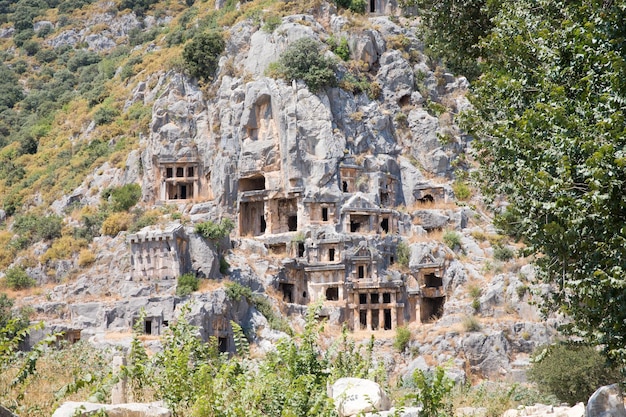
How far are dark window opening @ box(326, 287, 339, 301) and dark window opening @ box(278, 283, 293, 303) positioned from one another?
2.62 meters

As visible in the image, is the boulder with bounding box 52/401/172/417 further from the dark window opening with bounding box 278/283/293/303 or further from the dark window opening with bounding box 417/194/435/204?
the dark window opening with bounding box 417/194/435/204

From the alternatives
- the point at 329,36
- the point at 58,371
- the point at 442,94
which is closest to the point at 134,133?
the point at 329,36

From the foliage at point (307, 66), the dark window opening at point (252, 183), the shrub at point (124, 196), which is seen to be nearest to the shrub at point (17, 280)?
the shrub at point (124, 196)

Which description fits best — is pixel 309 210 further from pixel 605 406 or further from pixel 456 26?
pixel 605 406

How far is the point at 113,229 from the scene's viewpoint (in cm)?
5856

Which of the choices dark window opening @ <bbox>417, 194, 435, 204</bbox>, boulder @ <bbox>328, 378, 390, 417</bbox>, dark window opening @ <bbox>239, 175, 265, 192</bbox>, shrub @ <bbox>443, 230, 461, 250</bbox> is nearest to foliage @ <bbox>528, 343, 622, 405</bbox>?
boulder @ <bbox>328, 378, 390, 417</bbox>

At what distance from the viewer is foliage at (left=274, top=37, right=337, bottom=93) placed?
6091 cm

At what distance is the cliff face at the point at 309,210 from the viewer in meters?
49.0

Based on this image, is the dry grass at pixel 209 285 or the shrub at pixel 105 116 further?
the shrub at pixel 105 116

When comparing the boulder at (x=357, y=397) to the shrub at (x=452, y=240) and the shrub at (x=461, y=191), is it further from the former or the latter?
the shrub at (x=461, y=191)

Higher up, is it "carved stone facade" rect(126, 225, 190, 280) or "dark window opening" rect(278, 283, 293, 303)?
"carved stone facade" rect(126, 225, 190, 280)

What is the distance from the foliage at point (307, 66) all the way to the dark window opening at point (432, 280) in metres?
17.0

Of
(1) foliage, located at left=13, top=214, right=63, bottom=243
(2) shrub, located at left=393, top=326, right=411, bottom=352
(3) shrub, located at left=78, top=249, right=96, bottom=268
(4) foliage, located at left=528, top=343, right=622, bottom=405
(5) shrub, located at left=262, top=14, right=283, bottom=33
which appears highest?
(5) shrub, located at left=262, top=14, right=283, bottom=33

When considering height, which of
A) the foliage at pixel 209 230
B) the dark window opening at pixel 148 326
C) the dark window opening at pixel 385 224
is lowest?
the dark window opening at pixel 148 326
